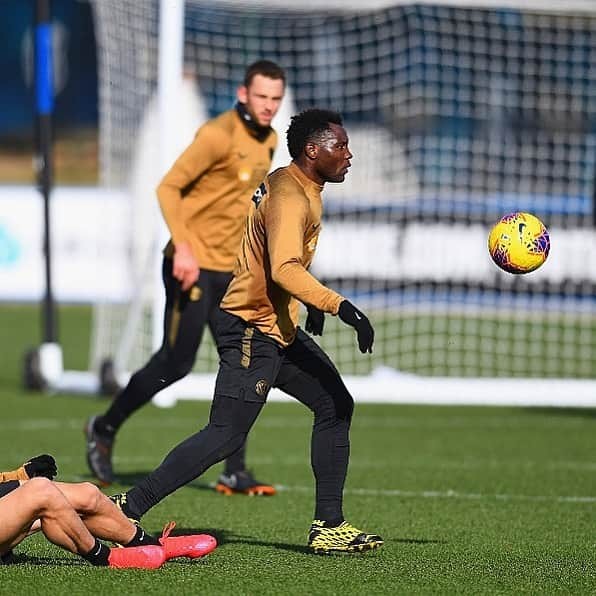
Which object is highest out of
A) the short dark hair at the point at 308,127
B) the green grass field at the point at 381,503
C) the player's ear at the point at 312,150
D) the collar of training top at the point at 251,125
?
the collar of training top at the point at 251,125

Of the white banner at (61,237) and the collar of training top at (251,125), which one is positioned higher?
the collar of training top at (251,125)

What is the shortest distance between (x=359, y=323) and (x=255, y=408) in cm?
82

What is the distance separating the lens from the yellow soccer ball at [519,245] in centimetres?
679

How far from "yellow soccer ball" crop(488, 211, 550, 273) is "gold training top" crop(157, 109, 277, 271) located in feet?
7.43

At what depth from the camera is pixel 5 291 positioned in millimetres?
21625

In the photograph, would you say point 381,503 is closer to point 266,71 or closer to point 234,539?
point 234,539

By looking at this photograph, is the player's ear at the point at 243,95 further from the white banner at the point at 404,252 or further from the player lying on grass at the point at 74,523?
the white banner at the point at 404,252

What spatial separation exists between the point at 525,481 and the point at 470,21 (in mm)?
7452

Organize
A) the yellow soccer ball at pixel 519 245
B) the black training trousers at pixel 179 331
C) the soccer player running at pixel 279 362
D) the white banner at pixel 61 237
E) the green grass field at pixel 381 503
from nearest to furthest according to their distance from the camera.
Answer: the green grass field at pixel 381 503
the soccer player running at pixel 279 362
the yellow soccer ball at pixel 519 245
the black training trousers at pixel 179 331
the white banner at pixel 61 237

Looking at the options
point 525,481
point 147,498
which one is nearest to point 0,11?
point 525,481

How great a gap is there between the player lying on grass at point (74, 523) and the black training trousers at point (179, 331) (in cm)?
242

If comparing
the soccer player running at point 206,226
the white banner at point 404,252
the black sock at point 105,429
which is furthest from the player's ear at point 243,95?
the white banner at point 404,252

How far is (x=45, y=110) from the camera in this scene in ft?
43.4

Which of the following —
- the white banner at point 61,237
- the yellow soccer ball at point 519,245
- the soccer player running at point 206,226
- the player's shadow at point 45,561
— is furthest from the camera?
the white banner at point 61,237
